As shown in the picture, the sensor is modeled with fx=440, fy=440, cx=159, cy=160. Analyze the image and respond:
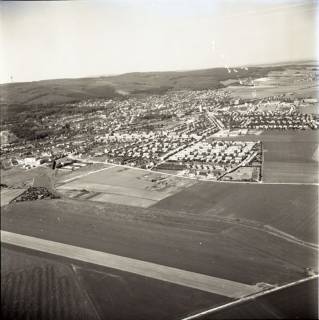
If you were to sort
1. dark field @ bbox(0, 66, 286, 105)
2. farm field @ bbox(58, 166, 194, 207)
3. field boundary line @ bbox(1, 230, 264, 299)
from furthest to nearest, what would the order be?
farm field @ bbox(58, 166, 194, 207), dark field @ bbox(0, 66, 286, 105), field boundary line @ bbox(1, 230, 264, 299)

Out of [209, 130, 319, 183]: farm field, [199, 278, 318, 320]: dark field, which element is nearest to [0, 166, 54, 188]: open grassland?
[199, 278, 318, 320]: dark field

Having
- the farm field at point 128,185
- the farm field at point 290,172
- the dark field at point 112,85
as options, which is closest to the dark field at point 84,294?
the farm field at point 128,185

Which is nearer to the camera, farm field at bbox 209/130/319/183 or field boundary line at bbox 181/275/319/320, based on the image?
field boundary line at bbox 181/275/319/320

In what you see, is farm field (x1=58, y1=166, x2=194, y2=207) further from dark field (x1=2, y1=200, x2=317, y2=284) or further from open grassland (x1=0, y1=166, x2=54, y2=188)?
Result: dark field (x1=2, y1=200, x2=317, y2=284)

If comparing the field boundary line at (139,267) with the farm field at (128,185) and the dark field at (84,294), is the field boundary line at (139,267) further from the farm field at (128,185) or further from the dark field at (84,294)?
the farm field at (128,185)

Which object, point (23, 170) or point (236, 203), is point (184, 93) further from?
point (23, 170)

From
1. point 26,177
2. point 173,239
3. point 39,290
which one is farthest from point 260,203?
point 26,177
